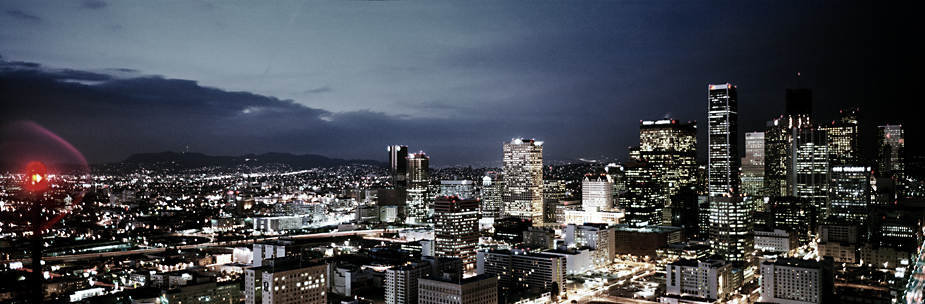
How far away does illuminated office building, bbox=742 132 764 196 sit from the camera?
214ft

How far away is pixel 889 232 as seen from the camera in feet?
127

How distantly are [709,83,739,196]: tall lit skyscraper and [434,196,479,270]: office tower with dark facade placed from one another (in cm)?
3181

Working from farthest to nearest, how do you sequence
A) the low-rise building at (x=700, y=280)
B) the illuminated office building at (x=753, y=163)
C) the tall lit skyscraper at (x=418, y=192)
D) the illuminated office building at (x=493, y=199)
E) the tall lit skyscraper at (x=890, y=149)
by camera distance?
the tall lit skyscraper at (x=418, y=192)
the illuminated office building at (x=493, y=199)
the illuminated office building at (x=753, y=163)
the tall lit skyscraper at (x=890, y=149)
the low-rise building at (x=700, y=280)

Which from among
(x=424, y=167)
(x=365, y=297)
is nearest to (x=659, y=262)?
(x=365, y=297)

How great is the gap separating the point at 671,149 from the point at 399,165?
39918 mm

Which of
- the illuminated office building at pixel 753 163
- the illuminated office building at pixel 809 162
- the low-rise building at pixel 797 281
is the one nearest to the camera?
the low-rise building at pixel 797 281

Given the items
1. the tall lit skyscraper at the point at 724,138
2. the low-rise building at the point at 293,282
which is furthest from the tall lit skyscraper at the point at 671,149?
the low-rise building at the point at 293,282

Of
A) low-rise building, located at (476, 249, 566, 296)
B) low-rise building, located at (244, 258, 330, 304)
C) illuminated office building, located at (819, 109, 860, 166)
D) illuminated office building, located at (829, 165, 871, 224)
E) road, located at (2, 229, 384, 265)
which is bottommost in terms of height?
road, located at (2, 229, 384, 265)

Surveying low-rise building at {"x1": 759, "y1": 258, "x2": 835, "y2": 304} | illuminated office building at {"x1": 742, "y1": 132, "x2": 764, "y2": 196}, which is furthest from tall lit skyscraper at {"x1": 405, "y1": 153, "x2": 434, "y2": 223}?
low-rise building at {"x1": 759, "y1": 258, "x2": 835, "y2": 304}

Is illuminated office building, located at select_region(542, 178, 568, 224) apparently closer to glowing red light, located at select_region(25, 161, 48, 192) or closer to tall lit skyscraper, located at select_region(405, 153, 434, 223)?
tall lit skyscraper, located at select_region(405, 153, 434, 223)

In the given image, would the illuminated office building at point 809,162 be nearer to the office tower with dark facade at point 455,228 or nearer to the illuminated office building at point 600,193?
the illuminated office building at point 600,193

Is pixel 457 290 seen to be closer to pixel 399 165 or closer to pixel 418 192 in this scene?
pixel 418 192

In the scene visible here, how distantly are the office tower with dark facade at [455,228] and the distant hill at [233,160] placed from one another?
4490 inches

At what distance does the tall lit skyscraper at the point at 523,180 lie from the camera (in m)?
64.6
